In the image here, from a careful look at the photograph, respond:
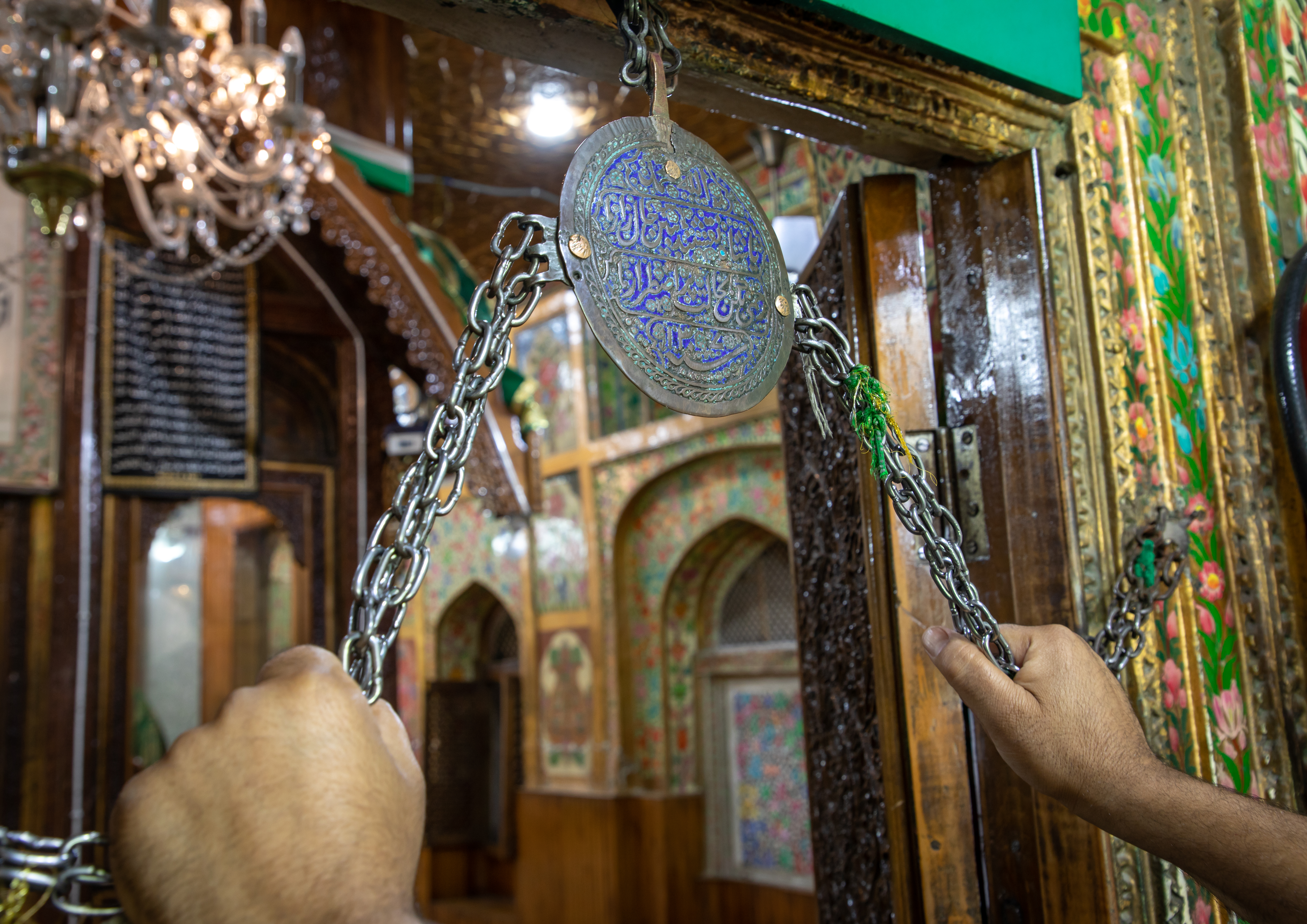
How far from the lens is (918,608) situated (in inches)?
63.2

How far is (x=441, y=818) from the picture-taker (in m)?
9.71

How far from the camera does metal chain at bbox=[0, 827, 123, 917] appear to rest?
1.07m

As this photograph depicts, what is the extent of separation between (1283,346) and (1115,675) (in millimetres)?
711

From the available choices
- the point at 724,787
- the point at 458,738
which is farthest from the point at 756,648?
the point at 458,738

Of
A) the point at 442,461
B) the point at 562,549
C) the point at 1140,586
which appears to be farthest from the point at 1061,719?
the point at 562,549

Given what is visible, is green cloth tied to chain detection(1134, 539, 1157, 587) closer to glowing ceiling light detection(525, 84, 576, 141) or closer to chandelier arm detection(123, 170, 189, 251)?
chandelier arm detection(123, 170, 189, 251)

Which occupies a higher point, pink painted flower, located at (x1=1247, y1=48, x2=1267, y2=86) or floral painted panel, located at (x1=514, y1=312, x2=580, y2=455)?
floral painted panel, located at (x1=514, y1=312, x2=580, y2=455)

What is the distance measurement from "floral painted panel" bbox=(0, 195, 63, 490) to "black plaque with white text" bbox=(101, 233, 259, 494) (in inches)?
8.3

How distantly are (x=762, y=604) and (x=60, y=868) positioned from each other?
692 centimetres

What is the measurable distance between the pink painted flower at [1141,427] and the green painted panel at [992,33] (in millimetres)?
515

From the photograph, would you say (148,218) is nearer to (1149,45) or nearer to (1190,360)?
(1149,45)

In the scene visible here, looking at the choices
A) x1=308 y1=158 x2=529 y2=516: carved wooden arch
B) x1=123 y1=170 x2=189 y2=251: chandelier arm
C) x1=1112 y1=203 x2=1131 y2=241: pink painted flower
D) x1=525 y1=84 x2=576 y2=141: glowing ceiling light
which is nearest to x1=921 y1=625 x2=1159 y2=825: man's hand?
x1=1112 y1=203 x2=1131 y2=241: pink painted flower

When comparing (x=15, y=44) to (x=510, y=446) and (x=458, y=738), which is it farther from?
(x=458, y=738)

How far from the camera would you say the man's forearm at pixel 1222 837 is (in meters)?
1.01
